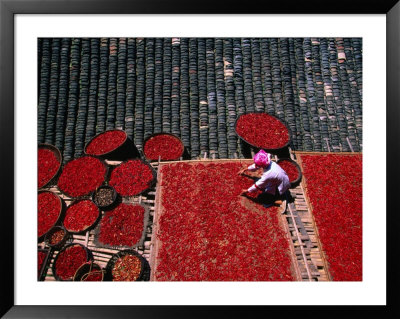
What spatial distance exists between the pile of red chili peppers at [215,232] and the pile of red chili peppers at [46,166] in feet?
7.26

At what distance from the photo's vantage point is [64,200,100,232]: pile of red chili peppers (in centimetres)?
555

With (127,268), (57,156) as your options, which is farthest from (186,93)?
(127,268)

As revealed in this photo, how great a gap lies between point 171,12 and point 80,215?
12.5 ft

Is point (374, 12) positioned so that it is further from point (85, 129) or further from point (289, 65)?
point (85, 129)

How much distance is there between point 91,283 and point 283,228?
3264mm

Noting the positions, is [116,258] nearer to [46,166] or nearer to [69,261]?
[69,261]

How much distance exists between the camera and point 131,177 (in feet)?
19.6

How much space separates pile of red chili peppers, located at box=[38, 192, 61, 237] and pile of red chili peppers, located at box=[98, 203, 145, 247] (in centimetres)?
87

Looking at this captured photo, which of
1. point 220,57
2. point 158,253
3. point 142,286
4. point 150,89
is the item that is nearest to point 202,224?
point 158,253

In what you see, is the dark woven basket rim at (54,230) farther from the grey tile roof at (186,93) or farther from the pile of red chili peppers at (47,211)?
the grey tile roof at (186,93)

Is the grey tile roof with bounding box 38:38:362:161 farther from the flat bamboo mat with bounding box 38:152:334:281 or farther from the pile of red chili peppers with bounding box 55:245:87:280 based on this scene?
the pile of red chili peppers with bounding box 55:245:87:280

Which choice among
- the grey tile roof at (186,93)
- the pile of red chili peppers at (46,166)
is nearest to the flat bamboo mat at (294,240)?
the pile of red chili peppers at (46,166)

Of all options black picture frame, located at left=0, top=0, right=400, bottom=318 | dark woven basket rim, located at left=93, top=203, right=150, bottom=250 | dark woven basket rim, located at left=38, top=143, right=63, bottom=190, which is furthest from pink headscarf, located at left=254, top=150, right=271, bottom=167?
dark woven basket rim, located at left=38, top=143, right=63, bottom=190

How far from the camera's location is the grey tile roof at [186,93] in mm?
6633
